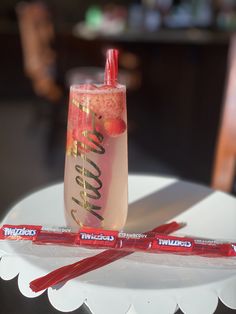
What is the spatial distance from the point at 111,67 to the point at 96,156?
0.14 meters

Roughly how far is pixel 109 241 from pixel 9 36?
15.1ft

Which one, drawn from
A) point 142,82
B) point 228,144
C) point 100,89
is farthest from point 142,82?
point 100,89

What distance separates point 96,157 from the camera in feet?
2.19

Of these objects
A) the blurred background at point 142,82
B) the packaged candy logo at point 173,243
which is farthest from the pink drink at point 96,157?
the blurred background at point 142,82

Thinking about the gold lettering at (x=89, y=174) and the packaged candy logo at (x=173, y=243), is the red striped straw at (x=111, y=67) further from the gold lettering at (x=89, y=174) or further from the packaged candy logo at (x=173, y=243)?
the packaged candy logo at (x=173, y=243)

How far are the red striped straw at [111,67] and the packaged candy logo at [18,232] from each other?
27 cm

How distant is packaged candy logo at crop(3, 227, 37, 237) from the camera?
648 millimetres

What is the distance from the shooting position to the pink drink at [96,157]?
651 mm

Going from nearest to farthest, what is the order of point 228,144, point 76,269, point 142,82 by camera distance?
point 76,269 → point 228,144 → point 142,82

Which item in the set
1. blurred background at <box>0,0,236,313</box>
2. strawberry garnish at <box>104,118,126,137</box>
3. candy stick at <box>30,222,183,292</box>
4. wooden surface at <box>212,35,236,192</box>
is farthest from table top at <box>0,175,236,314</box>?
blurred background at <box>0,0,236,313</box>

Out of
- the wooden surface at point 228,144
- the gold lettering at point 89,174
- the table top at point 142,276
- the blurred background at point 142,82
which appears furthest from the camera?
the blurred background at point 142,82

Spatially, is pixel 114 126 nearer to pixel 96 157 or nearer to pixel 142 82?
pixel 96 157

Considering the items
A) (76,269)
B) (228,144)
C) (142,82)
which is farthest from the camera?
(142,82)

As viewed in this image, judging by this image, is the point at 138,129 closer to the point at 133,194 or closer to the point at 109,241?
the point at 133,194
